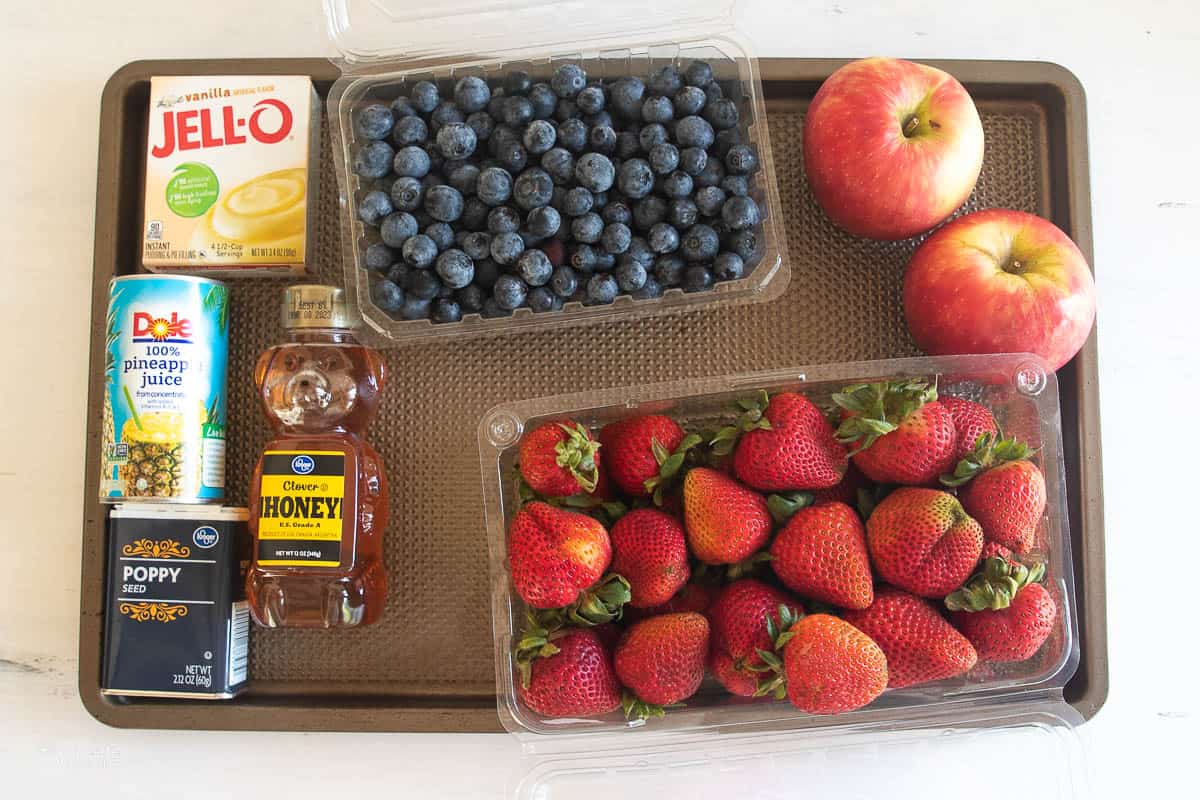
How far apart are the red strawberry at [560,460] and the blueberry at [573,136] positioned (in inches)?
11.2

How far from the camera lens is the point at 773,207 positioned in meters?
0.88

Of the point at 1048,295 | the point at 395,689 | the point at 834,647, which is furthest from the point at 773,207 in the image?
the point at 395,689

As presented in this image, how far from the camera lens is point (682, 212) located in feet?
2.75

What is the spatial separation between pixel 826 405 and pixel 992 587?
222mm

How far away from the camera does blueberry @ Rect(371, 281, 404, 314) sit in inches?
33.9

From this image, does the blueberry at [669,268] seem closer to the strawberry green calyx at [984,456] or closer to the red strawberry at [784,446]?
the red strawberry at [784,446]

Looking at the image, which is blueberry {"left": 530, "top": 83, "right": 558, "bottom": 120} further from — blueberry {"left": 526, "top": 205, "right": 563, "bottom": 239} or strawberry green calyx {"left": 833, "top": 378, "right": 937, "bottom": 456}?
strawberry green calyx {"left": 833, "top": 378, "right": 937, "bottom": 456}

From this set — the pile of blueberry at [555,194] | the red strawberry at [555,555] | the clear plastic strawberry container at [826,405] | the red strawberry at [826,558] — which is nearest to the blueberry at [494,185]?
the pile of blueberry at [555,194]

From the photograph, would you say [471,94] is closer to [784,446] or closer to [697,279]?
[697,279]

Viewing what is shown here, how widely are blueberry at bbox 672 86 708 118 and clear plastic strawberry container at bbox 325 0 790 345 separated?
0.06 meters

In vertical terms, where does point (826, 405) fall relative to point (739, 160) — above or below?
below

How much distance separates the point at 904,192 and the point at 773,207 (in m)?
0.13

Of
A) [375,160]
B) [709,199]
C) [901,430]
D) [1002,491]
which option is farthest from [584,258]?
[1002,491]

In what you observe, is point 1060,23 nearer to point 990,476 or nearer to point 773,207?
point 773,207
